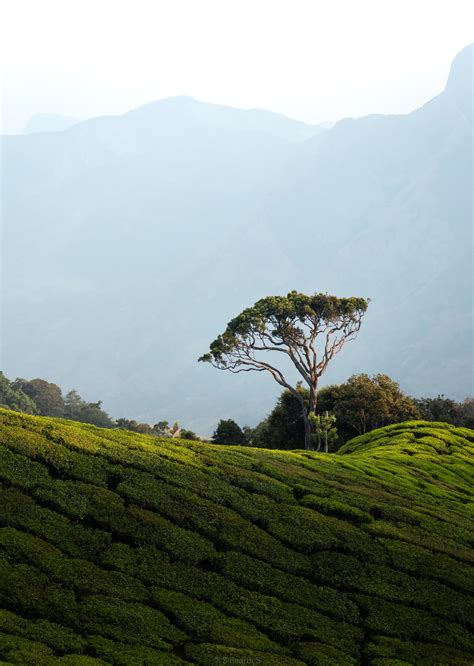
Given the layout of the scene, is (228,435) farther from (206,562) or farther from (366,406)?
(206,562)

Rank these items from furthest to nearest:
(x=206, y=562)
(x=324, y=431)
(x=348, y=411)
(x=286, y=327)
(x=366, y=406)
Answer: (x=286, y=327)
(x=348, y=411)
(x=366, y=406)
(x=324, y=431)
(x=206, y=562)

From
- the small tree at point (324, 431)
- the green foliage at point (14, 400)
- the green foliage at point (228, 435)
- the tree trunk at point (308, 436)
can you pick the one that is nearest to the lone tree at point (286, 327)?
the tree trunk at point (308, 436)

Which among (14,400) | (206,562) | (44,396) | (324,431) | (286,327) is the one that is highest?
(44,396)

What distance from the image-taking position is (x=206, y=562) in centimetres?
1834

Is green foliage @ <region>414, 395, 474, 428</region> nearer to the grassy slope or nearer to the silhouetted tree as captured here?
the grassy slope

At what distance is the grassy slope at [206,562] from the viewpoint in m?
14.5

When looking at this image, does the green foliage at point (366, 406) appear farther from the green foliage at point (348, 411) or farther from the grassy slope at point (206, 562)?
the grassy slope at point (206, 562)

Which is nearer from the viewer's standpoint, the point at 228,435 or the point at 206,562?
the point at 206,562

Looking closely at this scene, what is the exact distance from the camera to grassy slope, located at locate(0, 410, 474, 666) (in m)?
14.5

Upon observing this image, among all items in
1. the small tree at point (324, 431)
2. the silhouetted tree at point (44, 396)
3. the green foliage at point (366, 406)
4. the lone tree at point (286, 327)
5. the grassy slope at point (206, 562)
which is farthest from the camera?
the silhouetted tree at point (44, 396)

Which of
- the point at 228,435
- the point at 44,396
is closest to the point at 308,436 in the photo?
the point at 228,435

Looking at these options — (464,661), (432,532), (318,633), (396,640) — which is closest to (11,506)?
(318,633)

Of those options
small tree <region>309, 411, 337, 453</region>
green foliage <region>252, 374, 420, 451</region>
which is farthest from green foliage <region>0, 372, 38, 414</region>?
small tree <region>309, 411, 337, 453</region>

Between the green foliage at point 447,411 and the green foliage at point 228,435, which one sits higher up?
the green foliage at point 447,411
